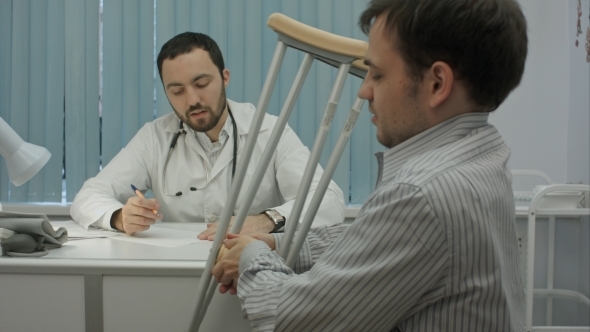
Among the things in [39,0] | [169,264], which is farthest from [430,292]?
[39,0]

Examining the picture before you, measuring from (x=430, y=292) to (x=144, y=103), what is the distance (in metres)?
2.20

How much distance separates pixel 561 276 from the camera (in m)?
2.88

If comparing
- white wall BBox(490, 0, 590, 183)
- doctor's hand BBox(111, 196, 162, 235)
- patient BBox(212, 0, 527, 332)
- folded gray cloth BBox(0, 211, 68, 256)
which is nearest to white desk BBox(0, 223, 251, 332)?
folded gray cloth BBox(0, 211, 68, 256)

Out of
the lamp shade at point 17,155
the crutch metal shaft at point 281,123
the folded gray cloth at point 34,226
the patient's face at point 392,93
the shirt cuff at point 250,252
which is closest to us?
the patient's face at point 392,93

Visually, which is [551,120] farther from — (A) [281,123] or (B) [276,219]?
(A) [281,123]

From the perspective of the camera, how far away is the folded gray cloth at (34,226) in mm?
1578

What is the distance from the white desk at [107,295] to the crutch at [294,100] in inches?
6.8

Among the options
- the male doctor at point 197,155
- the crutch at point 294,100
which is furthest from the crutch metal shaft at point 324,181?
the male doctor at point 197,155

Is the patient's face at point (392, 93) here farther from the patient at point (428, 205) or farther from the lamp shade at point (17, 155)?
the lamp shade at point (17, 155)

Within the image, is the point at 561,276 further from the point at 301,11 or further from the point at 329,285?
the point at 329,285

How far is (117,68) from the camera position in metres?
2.80

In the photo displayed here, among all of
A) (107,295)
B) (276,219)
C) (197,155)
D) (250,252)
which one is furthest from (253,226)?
(250,252)

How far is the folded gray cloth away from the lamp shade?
0.47ft

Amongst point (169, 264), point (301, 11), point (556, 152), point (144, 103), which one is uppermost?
point (301, 11)
